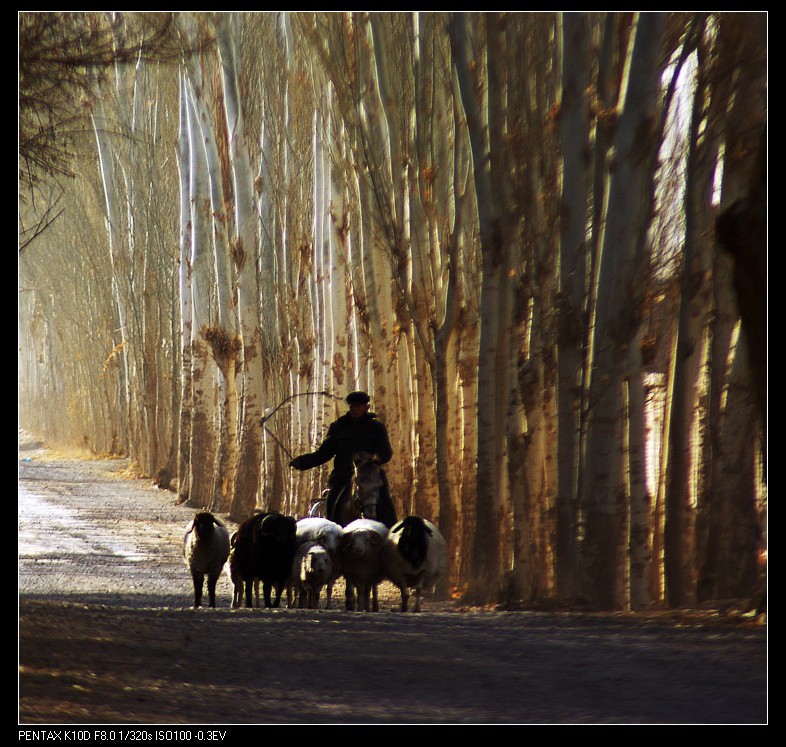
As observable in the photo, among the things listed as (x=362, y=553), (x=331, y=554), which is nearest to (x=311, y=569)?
(x=331, y=554)

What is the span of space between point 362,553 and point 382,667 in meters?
3.85

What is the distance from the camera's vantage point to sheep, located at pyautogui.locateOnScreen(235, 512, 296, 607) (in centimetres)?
1190

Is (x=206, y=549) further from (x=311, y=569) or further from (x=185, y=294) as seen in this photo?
(x=185, y=294)

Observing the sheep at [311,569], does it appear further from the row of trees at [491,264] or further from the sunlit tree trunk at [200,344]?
the sunlit tree trunk at [200,344]

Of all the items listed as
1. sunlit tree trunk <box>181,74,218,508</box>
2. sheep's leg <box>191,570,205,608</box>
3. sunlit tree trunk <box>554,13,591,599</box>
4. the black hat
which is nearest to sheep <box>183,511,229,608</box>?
sheep's leg <box>191,570,205,608</box>

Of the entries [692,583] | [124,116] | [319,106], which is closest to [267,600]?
[692,583]

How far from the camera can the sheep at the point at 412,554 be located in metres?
11.6

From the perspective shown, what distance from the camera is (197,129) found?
1029 inches

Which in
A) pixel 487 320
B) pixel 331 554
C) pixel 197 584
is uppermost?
pixel 487 320

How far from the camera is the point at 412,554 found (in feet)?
38.0

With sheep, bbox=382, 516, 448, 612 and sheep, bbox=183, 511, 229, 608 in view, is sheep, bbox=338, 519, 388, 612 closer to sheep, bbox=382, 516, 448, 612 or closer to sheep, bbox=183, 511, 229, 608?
sheep, bbox=382, 516, 448, 612

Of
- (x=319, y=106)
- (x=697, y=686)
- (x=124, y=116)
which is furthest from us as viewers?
(x=124, y=116)

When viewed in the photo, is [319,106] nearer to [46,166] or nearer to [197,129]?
[197,129]

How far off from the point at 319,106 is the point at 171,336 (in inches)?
631
